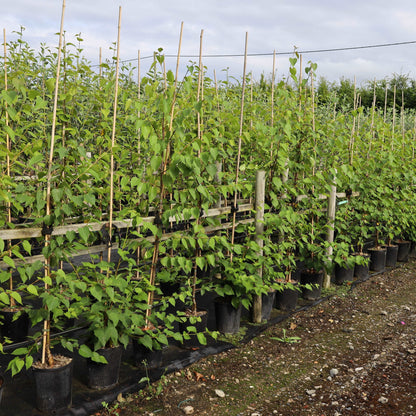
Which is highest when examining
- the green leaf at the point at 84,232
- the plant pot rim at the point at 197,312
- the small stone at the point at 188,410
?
the green leaf at the point at 84,232

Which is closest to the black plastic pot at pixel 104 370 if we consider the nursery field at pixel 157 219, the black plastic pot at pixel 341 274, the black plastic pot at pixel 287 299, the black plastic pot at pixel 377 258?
the nursery field at pixel 157 219

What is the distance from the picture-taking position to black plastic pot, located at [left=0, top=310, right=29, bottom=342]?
360 centimetres

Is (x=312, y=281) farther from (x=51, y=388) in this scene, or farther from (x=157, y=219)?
(x=51, y=388)

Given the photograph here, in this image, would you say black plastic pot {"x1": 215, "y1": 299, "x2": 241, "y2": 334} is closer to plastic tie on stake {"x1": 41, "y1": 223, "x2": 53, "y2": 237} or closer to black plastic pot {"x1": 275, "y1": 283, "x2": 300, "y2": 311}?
black plastic pot {"x1": 275, "y1": 283, "x2": 300, "y2": 311}

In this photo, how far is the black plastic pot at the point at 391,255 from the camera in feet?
23.0

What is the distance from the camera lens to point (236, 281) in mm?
3805

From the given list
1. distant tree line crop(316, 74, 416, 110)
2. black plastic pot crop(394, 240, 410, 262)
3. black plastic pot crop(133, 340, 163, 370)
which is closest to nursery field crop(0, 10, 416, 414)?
black plastic pot crop(133, 340, 163, 370)

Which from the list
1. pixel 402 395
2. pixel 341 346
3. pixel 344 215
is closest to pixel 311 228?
pixel 344 215

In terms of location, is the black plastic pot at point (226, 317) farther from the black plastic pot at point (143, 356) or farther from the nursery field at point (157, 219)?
the black plastic pot at point (143, 356)

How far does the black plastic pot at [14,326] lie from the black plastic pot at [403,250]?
5.75m

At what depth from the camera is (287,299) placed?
4773 millimetres

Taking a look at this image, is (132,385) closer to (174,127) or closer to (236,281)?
(236,281)

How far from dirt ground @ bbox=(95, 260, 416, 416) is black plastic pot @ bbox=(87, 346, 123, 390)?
158 millimetres

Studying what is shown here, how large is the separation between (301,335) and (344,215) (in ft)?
6.91
